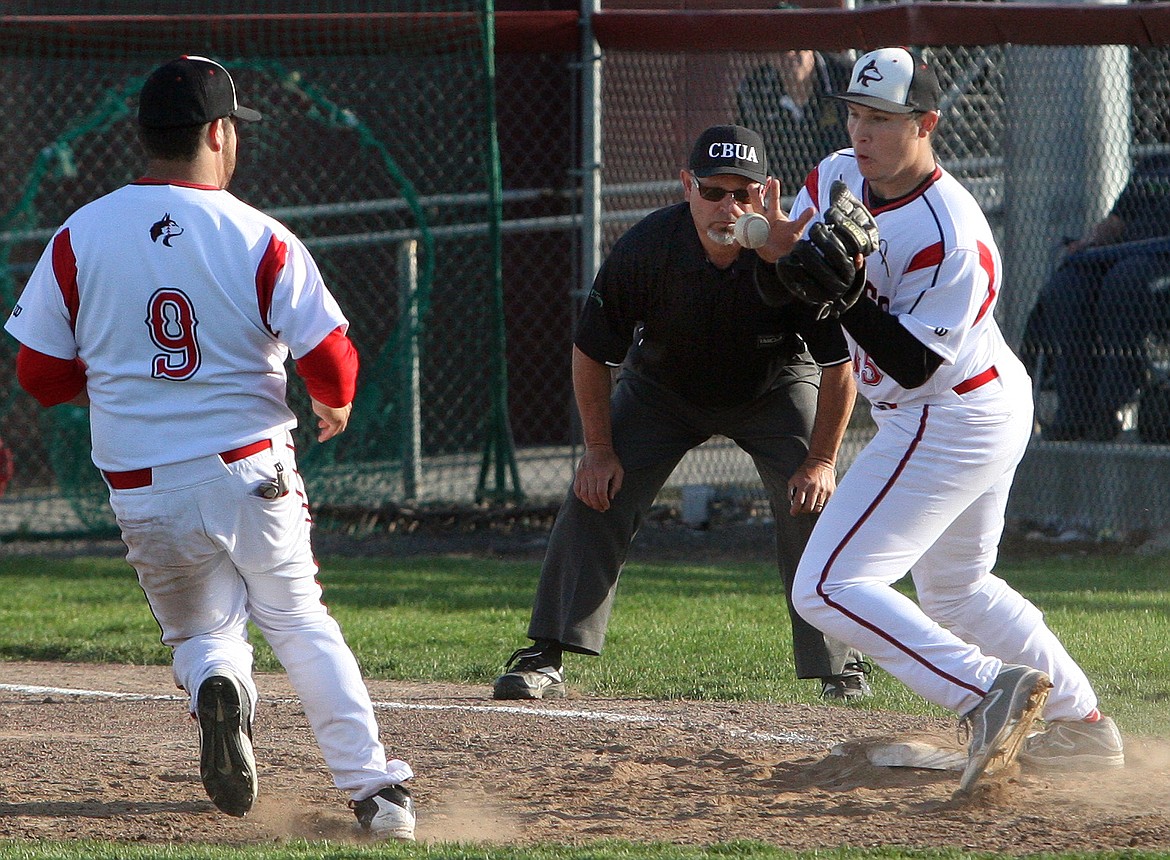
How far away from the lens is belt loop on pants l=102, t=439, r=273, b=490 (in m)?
3.71

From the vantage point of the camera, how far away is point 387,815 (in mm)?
3678

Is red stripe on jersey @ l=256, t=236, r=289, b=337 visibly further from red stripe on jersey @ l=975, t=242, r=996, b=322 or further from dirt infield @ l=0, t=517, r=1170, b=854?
red stripe on jersey @ l=975, t=242, r=996, b=322

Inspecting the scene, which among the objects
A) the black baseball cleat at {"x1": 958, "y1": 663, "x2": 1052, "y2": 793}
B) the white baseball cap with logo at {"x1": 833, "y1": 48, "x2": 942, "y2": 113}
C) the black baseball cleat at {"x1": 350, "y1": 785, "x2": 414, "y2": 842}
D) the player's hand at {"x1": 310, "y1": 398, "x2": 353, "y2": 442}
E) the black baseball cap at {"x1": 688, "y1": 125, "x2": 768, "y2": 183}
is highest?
the white baseball cap with logo at {"x1": 833, "y1": 48, "x2": 942, "y2": 113}

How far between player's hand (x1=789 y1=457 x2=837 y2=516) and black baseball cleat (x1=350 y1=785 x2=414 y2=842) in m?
2.08

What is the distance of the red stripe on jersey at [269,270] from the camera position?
3.66 meters

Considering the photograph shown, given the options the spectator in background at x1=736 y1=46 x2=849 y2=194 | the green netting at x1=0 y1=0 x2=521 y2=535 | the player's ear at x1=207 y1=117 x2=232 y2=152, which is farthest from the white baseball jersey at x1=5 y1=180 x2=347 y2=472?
the spectator in background at x1=736 y1=46 x2=849 y2=194

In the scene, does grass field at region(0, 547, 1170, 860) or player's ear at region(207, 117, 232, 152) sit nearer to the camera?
player's ear at region(207, 117, 232, 152)

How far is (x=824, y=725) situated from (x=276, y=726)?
1843mm

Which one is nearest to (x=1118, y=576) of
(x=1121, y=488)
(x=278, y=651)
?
(x=1121, y=488)

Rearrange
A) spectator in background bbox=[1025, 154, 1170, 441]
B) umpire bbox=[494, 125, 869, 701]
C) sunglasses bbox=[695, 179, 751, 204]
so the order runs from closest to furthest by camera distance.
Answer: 1. sunglasses bbox=[695, 179, 751, 204]
2. umpire bbox=[494, 125, 869, 701]
3. spectator in background bbox=[1025, 154, 1170, 441]

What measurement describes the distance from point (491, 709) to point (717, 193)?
6.40 feet

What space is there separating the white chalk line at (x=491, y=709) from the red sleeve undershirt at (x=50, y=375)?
1.91 meters

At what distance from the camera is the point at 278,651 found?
379cm

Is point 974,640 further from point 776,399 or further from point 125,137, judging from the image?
point 125,137
